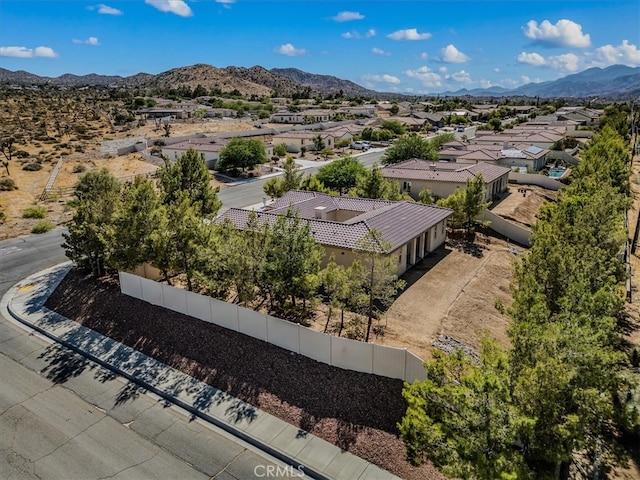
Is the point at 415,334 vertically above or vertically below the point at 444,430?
below

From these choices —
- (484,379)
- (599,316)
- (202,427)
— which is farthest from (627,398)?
(202,427)

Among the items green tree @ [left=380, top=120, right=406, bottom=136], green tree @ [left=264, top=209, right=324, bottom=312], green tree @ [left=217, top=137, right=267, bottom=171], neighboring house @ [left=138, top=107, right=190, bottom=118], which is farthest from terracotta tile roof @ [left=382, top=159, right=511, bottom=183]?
neighboring house @ [left=138, top=107, right=190, bottom=118]

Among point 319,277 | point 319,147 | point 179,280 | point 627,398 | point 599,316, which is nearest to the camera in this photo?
point 627,398

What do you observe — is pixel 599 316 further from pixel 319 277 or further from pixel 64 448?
pixel 64 448

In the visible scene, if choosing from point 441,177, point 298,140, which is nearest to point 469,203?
point 441,177

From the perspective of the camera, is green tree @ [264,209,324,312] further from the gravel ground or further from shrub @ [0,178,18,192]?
shrub @ [0,178,18,192]
